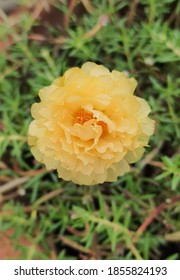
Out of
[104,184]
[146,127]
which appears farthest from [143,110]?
[104,184]

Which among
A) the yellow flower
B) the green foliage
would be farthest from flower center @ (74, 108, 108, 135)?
the green foliage

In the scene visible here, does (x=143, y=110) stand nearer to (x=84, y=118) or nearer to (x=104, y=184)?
(x=84, y=118)

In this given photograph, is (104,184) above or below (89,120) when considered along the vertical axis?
above

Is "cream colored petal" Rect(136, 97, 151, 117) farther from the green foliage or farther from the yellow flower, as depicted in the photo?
the green foliage

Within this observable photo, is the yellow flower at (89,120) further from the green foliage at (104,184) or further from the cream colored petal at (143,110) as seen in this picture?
the green foliage at (104,184)

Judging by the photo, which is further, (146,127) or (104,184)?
(104,184)
